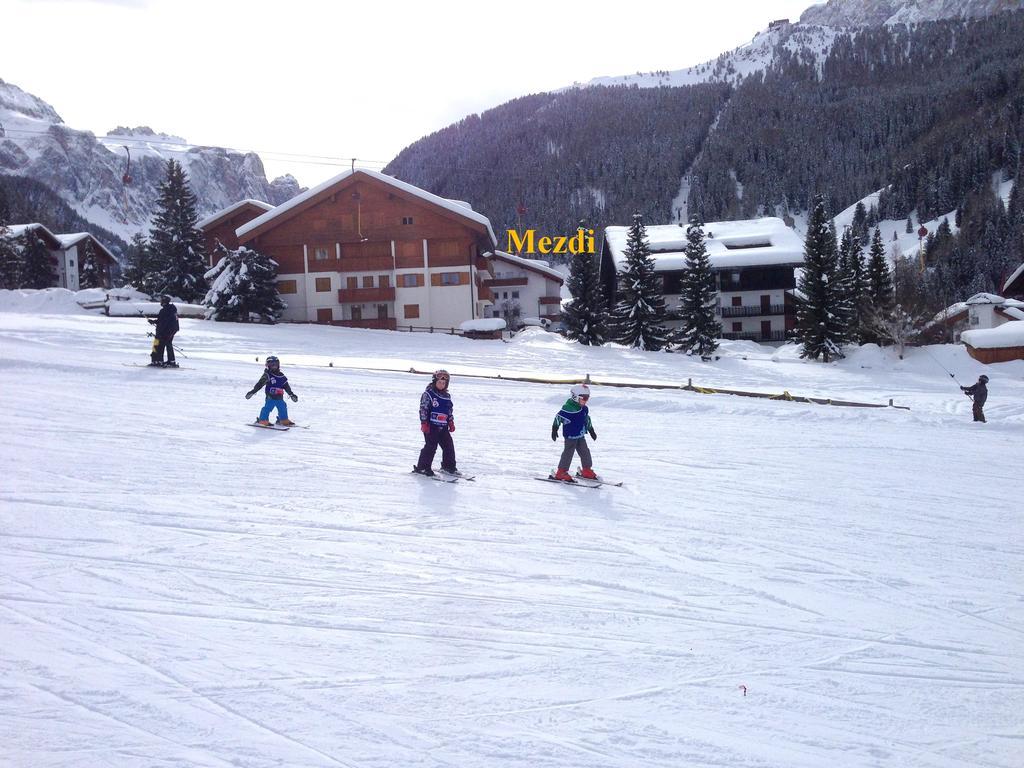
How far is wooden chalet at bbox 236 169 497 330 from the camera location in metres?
44.9

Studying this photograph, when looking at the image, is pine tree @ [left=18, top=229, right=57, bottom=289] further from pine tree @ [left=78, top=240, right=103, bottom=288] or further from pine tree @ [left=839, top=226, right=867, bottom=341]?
pine tree @ [left=839, top=226, right=867, bottom=341]

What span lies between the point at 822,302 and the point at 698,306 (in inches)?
274

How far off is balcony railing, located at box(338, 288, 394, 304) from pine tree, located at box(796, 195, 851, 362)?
23623 mm

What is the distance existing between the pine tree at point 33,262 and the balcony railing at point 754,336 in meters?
52.0

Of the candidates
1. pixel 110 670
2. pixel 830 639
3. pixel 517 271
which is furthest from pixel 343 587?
pixel 517 271

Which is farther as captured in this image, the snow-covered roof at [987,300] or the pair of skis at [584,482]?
the snow-covered roof at [987,300]

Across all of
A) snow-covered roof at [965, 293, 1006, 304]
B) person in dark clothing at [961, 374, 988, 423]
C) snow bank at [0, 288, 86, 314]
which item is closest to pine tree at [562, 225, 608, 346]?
person in dark clothing at [961, 374, 988, 423]

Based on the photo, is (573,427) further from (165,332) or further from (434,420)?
(165,332)

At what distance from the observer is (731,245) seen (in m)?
62.5

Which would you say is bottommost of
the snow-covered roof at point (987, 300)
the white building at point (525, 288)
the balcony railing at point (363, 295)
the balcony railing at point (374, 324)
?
the balcony railing at point (374, 324)

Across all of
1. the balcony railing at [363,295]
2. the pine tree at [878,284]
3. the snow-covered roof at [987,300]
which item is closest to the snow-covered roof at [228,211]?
the balcony railing at [363,295]

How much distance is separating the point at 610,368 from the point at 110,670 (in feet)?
89.6

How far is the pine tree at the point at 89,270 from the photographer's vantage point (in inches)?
2645

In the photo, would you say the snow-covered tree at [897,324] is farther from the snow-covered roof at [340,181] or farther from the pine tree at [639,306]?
the snow-covered roof at [340,181]
